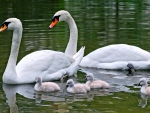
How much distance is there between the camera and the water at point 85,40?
33.9 ft

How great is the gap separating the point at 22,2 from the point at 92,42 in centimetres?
1196

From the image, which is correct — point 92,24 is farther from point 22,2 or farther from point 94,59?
point 22,2

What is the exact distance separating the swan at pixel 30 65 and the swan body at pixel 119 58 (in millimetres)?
785

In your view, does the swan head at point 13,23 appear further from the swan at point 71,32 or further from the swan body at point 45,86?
the swan at point 71,32

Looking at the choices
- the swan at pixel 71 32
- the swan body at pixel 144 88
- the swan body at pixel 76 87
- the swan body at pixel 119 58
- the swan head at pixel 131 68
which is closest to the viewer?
the swan body at pixel 144 88

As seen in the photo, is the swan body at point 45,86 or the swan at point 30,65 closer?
the swan body at point 45,86

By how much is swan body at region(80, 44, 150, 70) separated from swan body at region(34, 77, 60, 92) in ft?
7.69

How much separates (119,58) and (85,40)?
313cm

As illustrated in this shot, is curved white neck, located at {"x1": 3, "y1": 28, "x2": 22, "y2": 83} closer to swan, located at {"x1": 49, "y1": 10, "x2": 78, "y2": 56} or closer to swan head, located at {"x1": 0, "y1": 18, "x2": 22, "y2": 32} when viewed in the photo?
swan head, located at {"x1": 0, "y1": 18, "x2": 22, "y2": 32}

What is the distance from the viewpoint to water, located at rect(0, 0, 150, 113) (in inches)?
407

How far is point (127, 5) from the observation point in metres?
25.2

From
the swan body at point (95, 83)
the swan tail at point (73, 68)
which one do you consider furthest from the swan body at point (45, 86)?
the swan tail at point (73, 68)

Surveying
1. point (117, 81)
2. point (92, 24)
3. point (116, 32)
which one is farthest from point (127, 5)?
point (117, 81)

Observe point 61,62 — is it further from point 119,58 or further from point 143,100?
point 143,100
